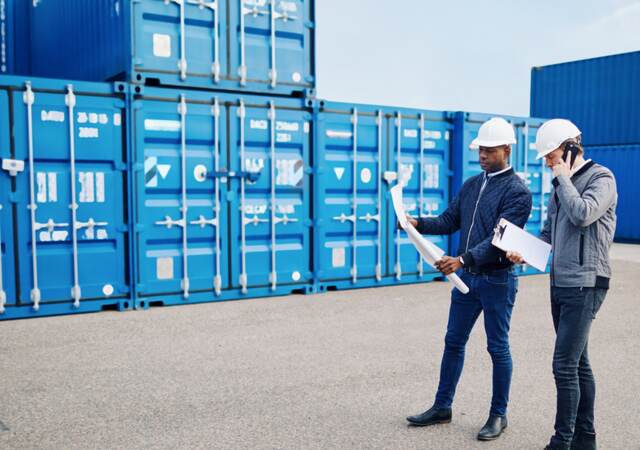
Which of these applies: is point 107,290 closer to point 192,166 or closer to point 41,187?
point 41,187

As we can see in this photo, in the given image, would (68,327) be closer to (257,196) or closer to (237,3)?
(257,196)

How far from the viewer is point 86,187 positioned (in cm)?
764

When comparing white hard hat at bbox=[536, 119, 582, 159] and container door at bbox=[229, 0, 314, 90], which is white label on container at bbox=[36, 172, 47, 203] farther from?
white hard hat at bbox=[536, 119, 582, 159]

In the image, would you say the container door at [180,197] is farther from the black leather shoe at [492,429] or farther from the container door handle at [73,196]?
the black leather shoe at [492,429]

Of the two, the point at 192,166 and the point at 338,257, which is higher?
the point at 192,166

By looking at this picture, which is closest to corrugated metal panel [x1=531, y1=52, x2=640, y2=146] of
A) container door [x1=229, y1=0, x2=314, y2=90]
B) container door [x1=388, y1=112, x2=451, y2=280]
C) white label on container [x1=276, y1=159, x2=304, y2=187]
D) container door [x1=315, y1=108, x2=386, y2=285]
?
container door [x1=388, y1=112, x2=451, y2=280]

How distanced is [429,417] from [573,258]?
137cm

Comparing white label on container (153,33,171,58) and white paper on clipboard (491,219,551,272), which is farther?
white label on container (153,33,171,58)

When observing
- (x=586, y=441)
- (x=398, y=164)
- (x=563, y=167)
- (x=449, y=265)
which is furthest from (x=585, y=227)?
(x=398, y=164)

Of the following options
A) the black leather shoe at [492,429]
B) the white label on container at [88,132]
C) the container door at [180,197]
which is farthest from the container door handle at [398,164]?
the black leather shoe at [492,429]

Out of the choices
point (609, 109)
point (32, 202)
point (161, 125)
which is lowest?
point (32, 202)

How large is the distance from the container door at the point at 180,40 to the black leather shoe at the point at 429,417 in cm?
545

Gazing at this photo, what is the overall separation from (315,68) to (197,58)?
1.71 metres

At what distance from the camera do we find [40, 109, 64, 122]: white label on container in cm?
737
